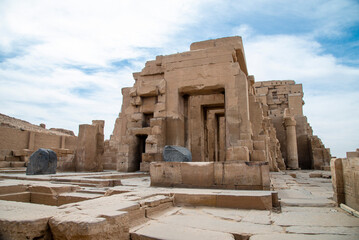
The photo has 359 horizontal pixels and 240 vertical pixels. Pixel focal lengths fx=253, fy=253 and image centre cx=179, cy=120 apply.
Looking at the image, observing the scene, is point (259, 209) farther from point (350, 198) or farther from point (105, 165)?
point (105, 165)

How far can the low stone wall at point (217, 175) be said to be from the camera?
4.35m

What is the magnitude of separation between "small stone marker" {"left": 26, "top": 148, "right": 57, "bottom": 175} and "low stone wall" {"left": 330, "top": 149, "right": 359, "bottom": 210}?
7.37m

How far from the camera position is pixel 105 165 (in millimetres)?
12469

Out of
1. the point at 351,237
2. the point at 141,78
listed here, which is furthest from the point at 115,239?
the point at 141,78

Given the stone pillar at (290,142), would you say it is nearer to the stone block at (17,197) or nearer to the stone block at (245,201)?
the stone block at (245,201)

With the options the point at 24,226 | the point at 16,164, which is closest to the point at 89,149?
the point at 16,164

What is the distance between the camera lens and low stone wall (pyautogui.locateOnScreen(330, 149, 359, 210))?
298cm

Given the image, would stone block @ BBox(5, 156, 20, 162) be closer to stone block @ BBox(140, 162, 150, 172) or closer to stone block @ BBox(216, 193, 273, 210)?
stone block @ BBox(140, 162, 150, 172)

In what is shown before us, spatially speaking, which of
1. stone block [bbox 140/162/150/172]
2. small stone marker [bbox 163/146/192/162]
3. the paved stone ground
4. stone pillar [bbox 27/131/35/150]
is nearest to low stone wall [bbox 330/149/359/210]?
A: the paved stone ground

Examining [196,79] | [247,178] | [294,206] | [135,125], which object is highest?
[196,79]

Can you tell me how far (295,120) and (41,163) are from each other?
15040 mm

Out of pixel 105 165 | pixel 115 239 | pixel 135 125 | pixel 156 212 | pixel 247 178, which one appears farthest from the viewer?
pixel 105 165

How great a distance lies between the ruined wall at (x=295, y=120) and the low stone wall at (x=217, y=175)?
356 inches

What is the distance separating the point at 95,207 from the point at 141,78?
27.6 feet
